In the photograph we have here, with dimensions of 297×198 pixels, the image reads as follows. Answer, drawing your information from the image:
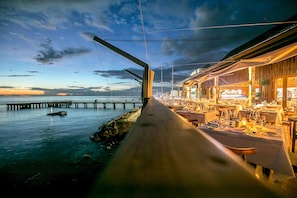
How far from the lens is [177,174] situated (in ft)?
1.46

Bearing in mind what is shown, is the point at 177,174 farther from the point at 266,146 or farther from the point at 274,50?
the point at 274,50

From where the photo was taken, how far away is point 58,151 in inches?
461

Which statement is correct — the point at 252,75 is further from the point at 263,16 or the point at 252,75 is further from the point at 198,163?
the point at 263,16

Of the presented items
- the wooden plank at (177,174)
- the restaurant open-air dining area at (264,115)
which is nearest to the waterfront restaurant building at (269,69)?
the restaurant open-air dining area at (264,115)

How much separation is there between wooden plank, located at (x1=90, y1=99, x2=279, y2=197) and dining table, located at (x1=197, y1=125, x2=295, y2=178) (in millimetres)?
1568

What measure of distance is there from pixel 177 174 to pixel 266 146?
2.65m

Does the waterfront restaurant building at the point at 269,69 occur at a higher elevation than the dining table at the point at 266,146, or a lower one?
higher

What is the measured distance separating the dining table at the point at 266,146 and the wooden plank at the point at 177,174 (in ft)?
5.14

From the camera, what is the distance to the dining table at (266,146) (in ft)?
7.33

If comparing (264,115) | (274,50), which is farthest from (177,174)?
(264,115)

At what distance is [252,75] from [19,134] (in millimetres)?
23051

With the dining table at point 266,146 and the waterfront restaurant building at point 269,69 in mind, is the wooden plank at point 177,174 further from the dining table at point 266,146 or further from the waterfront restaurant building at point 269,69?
the waterfront restaurant building at point 269,69

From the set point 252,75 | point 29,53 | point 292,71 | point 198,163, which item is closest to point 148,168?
point 198,163

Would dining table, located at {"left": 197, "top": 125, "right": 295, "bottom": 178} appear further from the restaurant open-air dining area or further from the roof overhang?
the roof overhang
